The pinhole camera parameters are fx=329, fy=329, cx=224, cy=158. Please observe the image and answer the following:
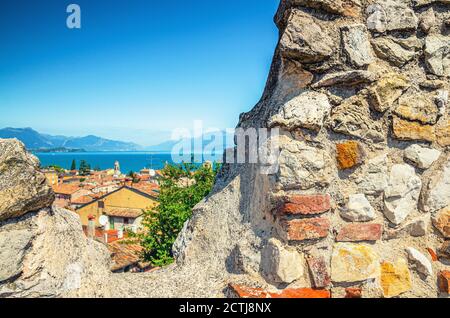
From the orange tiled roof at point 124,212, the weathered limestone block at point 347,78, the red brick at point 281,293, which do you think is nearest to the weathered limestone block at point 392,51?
the weathered limestone block at point 347,78

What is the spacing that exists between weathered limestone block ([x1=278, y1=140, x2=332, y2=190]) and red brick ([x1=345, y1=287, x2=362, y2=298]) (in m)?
0.57

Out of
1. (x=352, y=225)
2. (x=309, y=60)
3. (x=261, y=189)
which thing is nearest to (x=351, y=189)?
(x=352, y=225)

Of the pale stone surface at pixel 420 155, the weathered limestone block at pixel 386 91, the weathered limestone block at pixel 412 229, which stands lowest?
the weathered limestone block at pixel 412 229

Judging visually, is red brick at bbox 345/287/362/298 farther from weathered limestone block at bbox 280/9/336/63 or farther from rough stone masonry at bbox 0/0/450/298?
weathered limestone block at bbox 280/9/336/63

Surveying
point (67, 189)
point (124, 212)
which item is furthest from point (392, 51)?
point (67, 189)

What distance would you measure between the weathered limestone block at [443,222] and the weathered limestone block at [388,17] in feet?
3.54

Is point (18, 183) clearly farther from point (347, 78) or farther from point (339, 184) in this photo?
point (347, 78)

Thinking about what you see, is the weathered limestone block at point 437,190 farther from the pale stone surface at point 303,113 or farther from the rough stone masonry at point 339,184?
the pale stone surface at point 303,113

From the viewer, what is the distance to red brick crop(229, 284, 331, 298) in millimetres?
1595

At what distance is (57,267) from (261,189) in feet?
3.47

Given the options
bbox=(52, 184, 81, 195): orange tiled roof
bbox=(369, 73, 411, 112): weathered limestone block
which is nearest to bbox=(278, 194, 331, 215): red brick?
bbox=(369, 73, 411, 112): weathered limestone block

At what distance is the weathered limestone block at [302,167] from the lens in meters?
1.67
